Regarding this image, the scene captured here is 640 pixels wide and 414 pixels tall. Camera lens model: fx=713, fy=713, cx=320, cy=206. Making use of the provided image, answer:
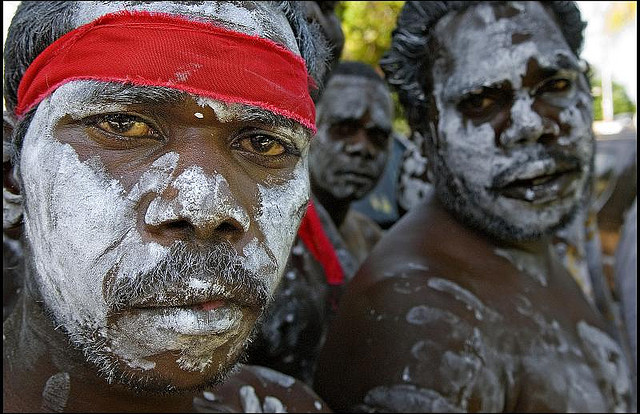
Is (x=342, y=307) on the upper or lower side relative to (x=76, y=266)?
lower

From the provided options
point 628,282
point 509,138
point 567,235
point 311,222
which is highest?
point 509,138

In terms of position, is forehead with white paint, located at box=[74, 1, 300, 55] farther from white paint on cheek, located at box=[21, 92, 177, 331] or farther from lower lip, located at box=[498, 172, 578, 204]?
lower lip, located at box=[498, 172, 578, 204]

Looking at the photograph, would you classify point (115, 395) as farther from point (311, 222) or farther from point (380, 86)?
point (380, 86)

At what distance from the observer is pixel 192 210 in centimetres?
137

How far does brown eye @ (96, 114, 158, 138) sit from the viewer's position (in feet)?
4.91

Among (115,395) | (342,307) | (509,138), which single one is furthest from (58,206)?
(509,138)

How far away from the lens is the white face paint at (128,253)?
54.4 inches

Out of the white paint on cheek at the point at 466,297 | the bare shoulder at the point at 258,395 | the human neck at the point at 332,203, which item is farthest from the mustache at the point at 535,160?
the human neck at the point at 332,203

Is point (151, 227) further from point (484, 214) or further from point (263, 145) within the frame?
point (484, 214)

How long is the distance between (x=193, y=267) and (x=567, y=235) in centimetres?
346

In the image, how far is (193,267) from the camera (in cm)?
138

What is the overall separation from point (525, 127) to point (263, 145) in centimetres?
145

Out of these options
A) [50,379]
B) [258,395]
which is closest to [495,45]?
[258,395]

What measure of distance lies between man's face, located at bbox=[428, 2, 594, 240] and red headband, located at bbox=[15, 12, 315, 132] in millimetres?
1390
